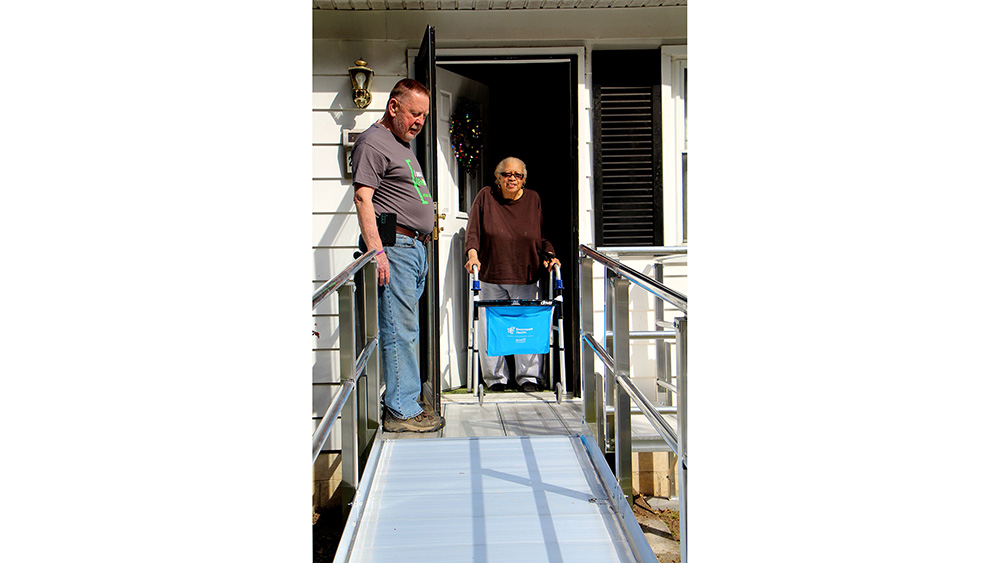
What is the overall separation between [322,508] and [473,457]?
1643 millimetres

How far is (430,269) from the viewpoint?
399cm

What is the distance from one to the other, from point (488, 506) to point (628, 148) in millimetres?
2637

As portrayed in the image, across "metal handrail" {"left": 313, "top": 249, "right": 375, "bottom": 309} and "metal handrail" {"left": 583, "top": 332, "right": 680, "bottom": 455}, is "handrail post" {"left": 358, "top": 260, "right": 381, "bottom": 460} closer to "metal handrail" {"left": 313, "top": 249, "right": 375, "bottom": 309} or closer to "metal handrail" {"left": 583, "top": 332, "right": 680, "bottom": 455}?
"metal handrail" {"left": 313, "top": 249, "right": 375, "bottom": 309}

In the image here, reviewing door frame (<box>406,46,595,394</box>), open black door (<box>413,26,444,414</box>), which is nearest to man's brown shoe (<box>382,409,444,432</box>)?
open black door (<box>413,26,444,414</box>)

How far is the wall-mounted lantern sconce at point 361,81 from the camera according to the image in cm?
416

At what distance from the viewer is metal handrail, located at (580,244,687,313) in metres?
1.85

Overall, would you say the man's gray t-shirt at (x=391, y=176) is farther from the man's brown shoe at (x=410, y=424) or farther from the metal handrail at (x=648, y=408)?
the metal handrail at (x=648, y=408)

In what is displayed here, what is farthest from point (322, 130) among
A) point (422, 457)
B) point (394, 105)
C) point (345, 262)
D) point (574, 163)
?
point (422, 457)

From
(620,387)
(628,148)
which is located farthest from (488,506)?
(628,148)

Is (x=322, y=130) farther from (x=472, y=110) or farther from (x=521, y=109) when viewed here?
(x=521, y=109)

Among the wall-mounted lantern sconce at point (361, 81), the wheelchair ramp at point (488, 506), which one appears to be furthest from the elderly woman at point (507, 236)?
the wheelchair ramp at point (488, 506)

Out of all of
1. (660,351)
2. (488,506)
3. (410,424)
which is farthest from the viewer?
(660,351)

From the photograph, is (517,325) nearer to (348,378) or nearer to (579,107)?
(579,107)

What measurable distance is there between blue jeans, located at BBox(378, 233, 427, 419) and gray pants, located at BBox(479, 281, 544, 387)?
48.5 inches
